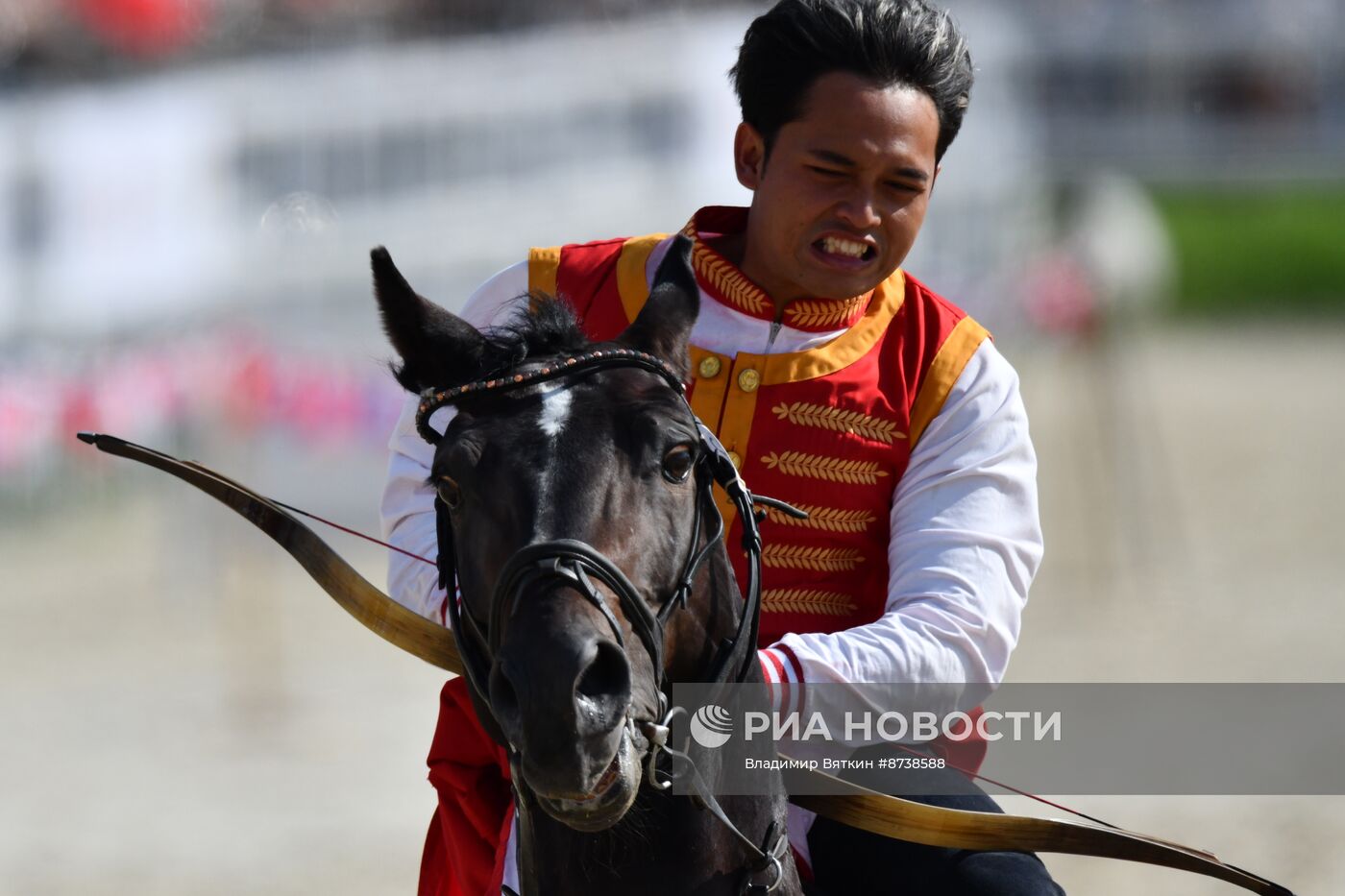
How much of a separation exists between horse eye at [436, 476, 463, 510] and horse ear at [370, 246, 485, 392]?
18 cm

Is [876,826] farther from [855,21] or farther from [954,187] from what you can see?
[954,187]

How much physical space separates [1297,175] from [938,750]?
3778cm

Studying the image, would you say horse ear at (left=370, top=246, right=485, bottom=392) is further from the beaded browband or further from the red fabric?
the red fabric

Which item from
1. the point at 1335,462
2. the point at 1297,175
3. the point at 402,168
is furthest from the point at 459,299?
the point at 1297,175

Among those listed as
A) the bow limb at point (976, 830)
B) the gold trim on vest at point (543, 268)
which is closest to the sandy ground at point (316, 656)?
the bow limb at point (976, 830)

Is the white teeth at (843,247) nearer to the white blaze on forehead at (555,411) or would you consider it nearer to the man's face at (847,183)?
the man's face at (847,183)

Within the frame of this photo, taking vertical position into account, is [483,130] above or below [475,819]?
above

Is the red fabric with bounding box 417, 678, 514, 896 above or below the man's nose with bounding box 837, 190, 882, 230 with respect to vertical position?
below

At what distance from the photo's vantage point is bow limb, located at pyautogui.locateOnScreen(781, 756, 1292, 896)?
2.63 m

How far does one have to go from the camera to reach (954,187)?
20234 mm

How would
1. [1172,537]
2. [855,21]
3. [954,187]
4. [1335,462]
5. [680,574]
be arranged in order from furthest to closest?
[954,187]
[1335,462]
[1172,537]
[855,21]
[680,574]

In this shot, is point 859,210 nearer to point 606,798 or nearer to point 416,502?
point 416,502

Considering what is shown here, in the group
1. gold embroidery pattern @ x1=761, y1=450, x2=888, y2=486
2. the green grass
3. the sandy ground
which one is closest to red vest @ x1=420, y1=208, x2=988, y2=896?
gold embroidery pattern @ x1=761, y1=450, x2=888, y2=486

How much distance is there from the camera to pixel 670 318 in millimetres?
2484
